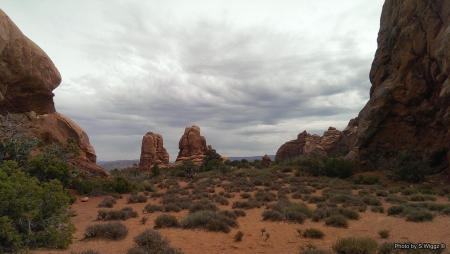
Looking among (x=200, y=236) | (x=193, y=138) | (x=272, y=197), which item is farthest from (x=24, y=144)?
(x=193, y=138)

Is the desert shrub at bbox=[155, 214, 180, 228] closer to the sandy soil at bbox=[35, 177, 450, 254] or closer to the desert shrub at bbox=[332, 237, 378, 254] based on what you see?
the sandy soil at bbox=[35, 177, 450, 254]

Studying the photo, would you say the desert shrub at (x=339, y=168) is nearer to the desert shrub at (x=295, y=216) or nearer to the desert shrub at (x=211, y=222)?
the desert shrub at (x=295, y=216)

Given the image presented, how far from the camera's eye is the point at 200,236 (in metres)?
8.84

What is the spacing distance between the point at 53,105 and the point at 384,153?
2985cm

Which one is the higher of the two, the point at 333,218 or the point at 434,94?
the point at 434,94

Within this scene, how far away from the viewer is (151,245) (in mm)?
6957

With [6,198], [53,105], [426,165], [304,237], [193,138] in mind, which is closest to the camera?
[6,198]

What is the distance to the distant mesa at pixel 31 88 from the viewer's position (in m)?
15.2

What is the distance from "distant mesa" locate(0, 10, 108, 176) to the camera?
1523 centimetres

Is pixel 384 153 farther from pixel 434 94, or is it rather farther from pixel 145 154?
pixel 145 154

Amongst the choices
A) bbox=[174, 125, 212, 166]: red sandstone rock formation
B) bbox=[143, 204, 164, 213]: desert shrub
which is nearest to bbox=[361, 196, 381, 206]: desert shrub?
bbox=[143, 204, 164, 213]: desert shrub

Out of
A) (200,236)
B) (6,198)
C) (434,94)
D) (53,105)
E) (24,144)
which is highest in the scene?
(434,94)

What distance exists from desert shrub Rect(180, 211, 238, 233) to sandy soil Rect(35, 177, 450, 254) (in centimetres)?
26

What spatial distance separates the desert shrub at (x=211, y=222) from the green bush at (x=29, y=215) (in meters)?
4.10
